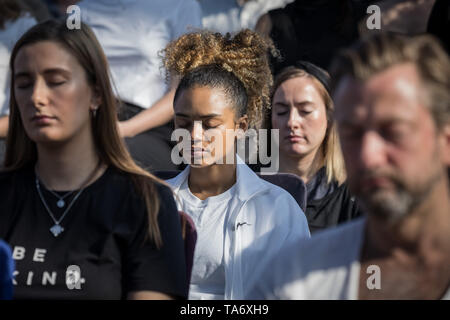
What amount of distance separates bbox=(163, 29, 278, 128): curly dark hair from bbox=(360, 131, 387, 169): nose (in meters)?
2.18

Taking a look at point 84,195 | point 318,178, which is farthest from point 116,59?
point 84,195

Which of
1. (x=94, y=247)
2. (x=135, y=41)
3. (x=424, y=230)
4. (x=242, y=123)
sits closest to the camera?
(x=424, y=230)

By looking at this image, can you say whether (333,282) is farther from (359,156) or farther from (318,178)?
(318,178)

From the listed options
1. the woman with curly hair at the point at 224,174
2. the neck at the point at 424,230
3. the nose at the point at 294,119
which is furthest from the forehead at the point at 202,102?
the neck at the point at 424,230

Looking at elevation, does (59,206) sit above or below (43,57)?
below

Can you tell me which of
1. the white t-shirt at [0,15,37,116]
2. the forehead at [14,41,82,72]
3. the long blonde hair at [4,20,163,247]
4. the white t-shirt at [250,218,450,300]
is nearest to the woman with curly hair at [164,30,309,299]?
the long blonde hair at [4,20,163,247]

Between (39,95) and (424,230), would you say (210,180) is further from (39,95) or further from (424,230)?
(424,230)

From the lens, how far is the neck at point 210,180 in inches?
139

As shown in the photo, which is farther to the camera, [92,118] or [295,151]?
[295,151]

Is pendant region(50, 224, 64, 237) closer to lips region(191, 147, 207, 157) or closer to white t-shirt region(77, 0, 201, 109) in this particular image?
lips region(191, 147, 207, 157)

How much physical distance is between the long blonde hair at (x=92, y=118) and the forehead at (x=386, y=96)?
97 centimetres

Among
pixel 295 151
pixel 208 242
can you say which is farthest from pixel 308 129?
pixel 208 242

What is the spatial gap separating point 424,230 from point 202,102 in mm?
2028

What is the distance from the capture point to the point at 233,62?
3.91 m
